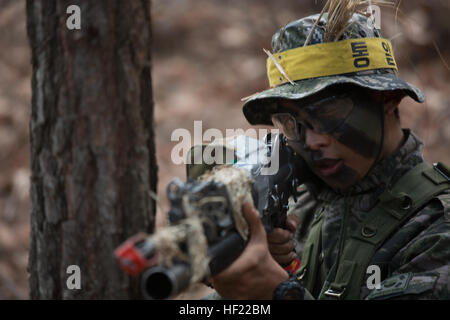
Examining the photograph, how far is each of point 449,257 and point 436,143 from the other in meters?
6.42

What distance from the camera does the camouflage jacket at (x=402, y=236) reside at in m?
2.04

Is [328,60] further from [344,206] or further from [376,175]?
[344,206]

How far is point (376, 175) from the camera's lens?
256 centimetres

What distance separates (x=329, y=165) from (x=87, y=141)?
4.26 feet

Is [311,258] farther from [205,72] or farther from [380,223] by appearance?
[205,72]

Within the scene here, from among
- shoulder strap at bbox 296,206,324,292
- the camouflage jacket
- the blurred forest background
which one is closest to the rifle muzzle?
the camouflage jacket

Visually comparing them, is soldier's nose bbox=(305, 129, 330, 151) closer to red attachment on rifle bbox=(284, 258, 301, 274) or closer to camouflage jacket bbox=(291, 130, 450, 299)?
camouflage jacket bbox=(291, 130, 450, 299)

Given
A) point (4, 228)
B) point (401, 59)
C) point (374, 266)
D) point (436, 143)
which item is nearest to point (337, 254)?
point (374, 266)

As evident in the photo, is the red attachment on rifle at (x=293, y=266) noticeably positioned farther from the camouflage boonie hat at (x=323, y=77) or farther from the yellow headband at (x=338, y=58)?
the yellow headband at (x=338, y=58)

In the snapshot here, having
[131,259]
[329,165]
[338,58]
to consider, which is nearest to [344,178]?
[329,165]

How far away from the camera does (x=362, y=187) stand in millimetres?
2604

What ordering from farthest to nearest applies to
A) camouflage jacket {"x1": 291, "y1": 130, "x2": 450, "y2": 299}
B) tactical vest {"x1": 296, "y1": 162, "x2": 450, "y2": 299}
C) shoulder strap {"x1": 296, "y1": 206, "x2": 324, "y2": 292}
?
shoulder strap {"x1": 296, "y1": 206, "x2": 324, "y2": 292} < tactical vest {"x1": 296, "y1": 162, "x2": 450, "y2": 299} < camouflage jacket {"x1": 291, "y1": 130, "x2": 450, "y2": 299}

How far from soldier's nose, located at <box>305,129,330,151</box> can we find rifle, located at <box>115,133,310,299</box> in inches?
14.9

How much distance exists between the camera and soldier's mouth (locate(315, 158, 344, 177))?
8.23 feet
